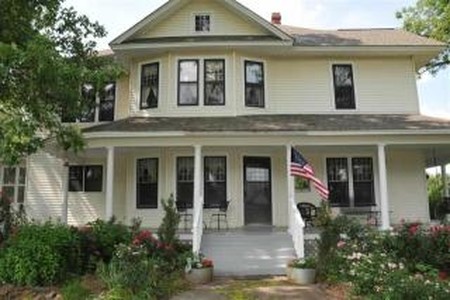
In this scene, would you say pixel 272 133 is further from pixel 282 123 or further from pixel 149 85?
pixel 149 85

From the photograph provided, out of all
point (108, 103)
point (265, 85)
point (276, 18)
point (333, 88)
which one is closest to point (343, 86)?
point (333, 88)

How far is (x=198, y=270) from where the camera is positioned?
11648 mm

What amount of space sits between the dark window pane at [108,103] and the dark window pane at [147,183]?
8.18 feet

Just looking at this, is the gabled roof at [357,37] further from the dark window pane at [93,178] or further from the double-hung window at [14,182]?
the double-hung window at [14,182]

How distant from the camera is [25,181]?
61.1ft

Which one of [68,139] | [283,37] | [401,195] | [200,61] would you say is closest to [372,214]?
[401,195]

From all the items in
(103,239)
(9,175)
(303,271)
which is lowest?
(303,271)

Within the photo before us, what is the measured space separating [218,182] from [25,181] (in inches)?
286

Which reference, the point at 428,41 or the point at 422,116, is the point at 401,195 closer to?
the point at 422,116

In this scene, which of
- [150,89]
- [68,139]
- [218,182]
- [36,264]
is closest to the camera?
[36,264]

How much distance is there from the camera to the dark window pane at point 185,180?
16.7 meters

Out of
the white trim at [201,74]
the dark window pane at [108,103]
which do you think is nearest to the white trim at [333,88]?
the white trim at [201,74]

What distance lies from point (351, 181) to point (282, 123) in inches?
129

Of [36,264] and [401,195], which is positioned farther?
[401,195]
